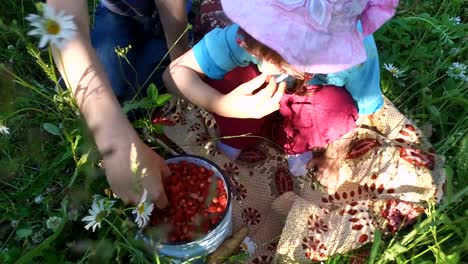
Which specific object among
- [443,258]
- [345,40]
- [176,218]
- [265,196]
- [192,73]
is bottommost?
[265,196]

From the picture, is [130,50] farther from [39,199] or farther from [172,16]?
[39,199]

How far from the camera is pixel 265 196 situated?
59.7 inches

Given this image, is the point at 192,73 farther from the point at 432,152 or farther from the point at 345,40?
the point at 432,152

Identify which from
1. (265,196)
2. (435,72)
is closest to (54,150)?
(265,196)

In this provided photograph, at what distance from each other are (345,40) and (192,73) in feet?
1.55

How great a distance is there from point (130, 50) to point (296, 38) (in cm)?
88

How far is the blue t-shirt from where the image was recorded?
1.26m

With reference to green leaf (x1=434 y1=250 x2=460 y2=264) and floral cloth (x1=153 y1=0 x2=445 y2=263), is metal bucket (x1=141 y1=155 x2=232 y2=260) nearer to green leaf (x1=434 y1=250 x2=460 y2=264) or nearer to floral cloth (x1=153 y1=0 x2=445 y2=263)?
floral cloth (x1=153 y1=0 x2=445 y2=263)

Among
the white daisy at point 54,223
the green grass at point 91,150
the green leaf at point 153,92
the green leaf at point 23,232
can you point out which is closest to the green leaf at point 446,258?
the green grass at point 91,150

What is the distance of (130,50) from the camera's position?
5.45ft

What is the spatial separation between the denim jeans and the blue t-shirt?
Result: 1.15 ft

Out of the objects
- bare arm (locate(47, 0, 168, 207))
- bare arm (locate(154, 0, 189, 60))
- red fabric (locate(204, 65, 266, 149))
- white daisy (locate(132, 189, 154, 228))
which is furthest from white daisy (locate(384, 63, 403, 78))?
white daisy (locate(132, 189, 154, 228))

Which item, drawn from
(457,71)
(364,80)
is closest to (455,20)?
(457,71)

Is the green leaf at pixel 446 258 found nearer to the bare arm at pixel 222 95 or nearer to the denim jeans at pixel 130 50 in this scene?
the bare arm at pixel 222 95
